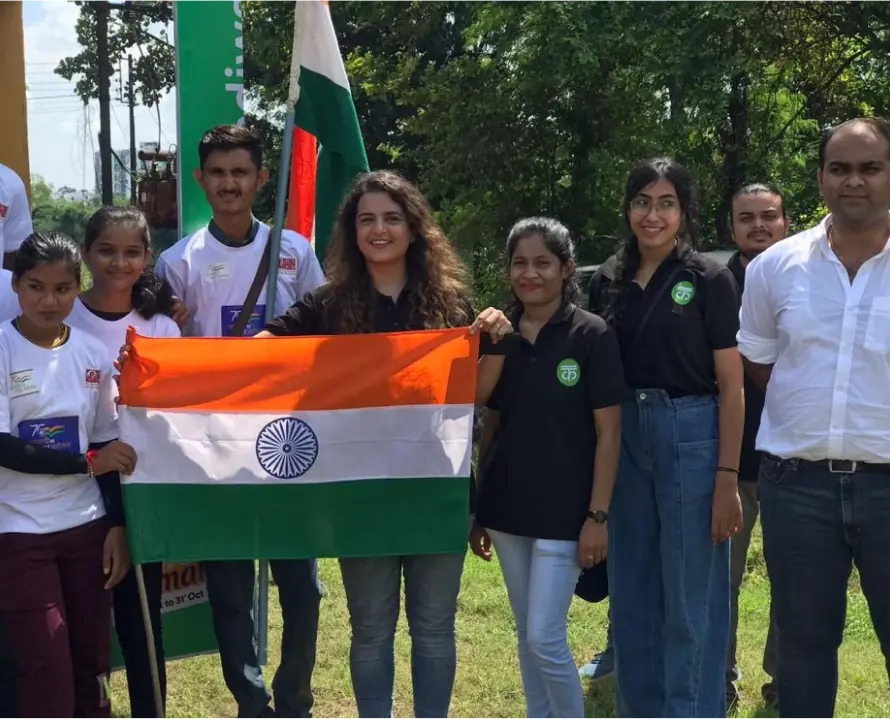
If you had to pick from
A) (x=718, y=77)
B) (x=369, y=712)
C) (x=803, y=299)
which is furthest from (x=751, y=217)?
(x=718, y=77)

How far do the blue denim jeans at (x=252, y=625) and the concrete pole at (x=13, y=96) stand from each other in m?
2.40

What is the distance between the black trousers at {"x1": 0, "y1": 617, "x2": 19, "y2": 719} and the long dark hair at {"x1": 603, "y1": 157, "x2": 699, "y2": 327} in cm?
281

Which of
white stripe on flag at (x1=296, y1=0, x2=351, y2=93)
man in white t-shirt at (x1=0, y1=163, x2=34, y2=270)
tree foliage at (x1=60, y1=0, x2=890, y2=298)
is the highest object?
tree foliage at (x1=60, y1=0, x2=890, y2=298)

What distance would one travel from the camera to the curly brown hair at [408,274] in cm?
375

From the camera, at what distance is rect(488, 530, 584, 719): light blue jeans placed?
11.7 feet

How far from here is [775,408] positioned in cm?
333

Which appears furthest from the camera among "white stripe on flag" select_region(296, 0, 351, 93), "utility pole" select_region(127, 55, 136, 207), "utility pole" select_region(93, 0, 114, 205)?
"utility pole" select_region(127, 55, 136, 207)

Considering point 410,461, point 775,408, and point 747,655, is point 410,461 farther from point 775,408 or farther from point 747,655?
point 747,655

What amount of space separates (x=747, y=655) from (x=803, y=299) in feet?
9.31

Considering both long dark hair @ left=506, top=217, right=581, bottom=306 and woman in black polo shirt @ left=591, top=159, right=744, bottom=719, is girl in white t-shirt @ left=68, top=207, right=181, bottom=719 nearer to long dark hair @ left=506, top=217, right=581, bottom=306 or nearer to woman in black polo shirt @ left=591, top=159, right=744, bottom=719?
long dark hair @ left=506, top=217, right=581, bottom=306

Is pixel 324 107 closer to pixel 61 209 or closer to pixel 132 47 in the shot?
pixel 132 47

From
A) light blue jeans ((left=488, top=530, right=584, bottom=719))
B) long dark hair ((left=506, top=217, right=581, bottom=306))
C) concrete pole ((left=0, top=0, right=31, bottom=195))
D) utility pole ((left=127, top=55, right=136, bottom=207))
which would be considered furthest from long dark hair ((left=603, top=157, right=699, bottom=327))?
utility pole ((left=127, top=55, right=136, bottom=207))

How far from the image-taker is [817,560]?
128 inches

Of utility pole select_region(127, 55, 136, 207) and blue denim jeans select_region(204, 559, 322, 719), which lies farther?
utility pole select_region(127, 55, 136, 207)
